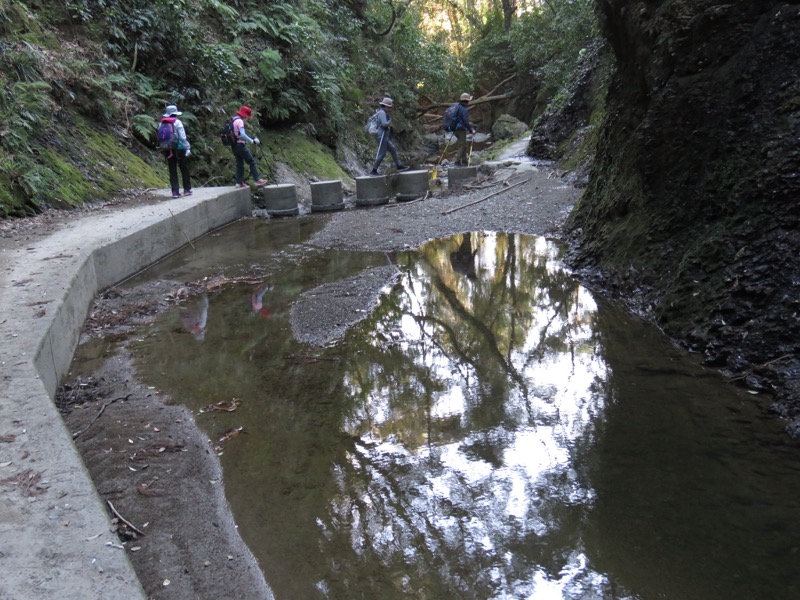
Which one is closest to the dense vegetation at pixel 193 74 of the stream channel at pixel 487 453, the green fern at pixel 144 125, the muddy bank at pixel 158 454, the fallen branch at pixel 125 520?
the green fern at pixel 144 125

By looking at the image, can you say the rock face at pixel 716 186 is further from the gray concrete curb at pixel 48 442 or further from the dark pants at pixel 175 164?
the dark pants at pixel 175 164

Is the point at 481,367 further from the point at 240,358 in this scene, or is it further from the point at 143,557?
the point at 143,557

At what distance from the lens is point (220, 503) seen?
390cm

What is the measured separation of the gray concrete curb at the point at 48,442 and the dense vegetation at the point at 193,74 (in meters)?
3.02

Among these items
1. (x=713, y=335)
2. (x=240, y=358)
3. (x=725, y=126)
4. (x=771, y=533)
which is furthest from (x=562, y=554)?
(x=725, y=126)

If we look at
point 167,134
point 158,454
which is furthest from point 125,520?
point 167,134

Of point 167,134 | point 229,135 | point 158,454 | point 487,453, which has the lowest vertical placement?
point 487,453

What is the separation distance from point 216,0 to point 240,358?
583 inches

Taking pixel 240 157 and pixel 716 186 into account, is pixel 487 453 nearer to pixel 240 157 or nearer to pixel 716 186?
pixel 716 186

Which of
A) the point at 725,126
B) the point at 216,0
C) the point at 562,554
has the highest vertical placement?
the point at 216,0

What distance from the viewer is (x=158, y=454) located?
4.41m

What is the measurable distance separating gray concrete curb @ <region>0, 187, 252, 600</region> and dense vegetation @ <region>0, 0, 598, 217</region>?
9.92 ft

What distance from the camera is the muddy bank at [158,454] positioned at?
332 centimetres

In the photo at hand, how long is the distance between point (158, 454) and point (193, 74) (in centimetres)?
1403
